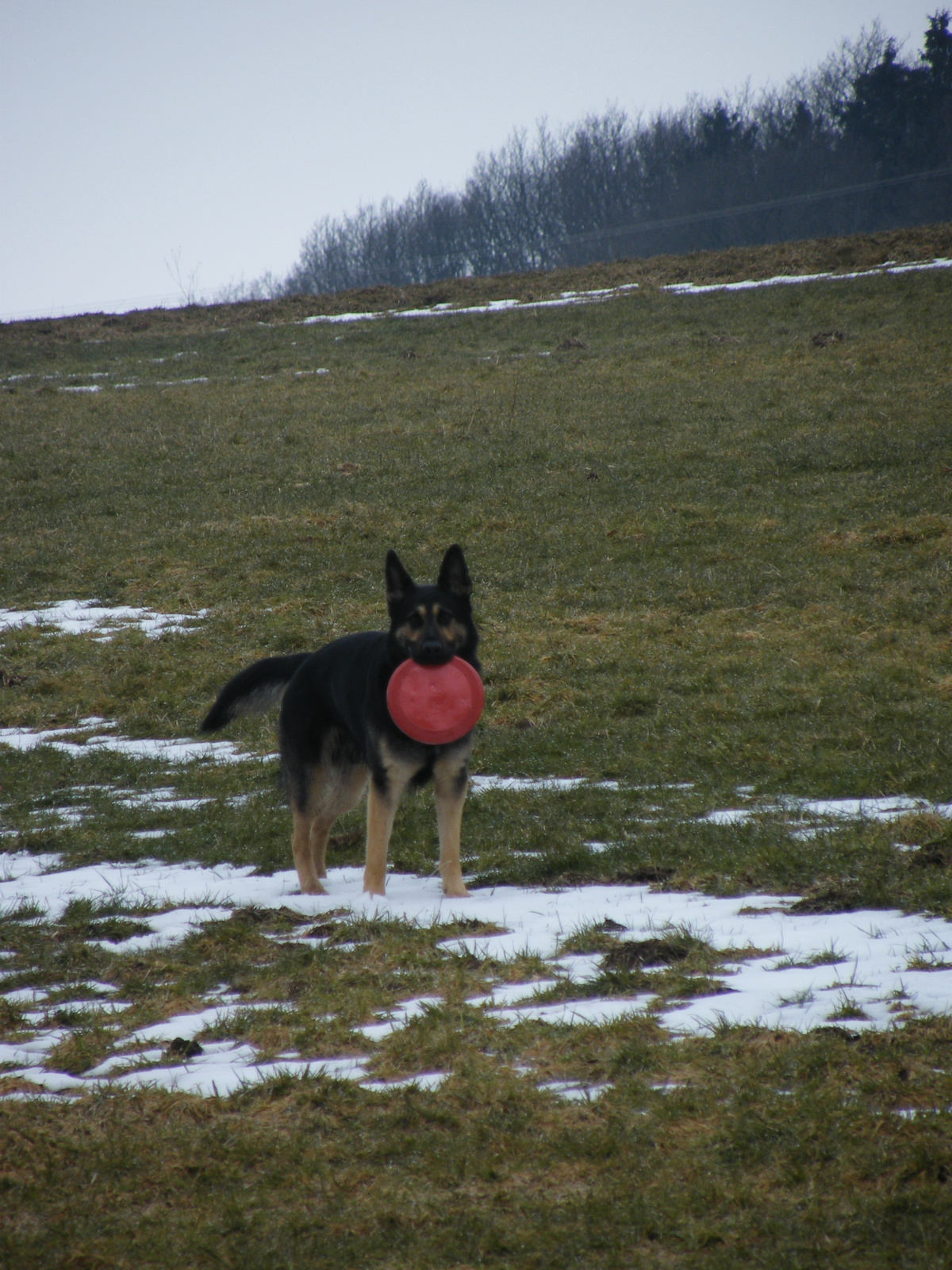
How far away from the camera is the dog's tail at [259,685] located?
298 inches

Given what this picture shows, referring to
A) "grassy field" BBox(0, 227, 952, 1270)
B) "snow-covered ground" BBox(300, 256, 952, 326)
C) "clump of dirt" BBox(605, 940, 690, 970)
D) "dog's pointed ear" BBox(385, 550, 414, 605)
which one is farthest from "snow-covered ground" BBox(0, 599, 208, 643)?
"snow-covered ground" BBox(300, 256, 952, 326)

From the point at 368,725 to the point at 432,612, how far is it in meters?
0.80

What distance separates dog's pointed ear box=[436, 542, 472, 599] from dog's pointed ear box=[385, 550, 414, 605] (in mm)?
200

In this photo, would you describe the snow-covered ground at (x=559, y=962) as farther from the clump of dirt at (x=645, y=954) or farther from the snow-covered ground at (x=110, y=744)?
the snow-covered ground at (x=110, y=744)

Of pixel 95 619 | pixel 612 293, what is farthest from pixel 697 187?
pixel 95 619

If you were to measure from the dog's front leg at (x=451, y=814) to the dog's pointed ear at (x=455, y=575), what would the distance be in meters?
1.04

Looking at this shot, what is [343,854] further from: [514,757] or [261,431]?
[261,431]

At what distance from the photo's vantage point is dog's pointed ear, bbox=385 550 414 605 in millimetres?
6715

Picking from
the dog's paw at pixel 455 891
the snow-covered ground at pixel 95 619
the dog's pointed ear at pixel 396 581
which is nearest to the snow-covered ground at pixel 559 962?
the dog's paw at pixel 455 891

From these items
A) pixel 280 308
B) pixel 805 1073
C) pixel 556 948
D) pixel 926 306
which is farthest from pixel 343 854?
pixel 280 308

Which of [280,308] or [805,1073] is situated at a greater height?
[280,308]

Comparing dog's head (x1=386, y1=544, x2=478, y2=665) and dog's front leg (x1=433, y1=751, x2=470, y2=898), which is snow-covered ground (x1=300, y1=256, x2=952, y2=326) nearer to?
dog's head (x1=386, y1=544, x2=478, y2=665)

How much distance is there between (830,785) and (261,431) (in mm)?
18949

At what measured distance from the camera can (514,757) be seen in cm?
934
